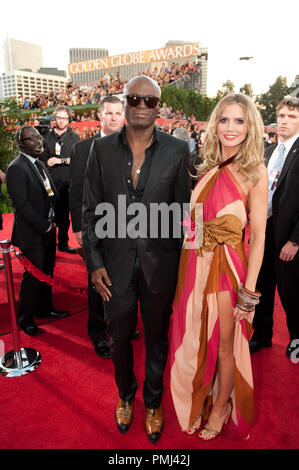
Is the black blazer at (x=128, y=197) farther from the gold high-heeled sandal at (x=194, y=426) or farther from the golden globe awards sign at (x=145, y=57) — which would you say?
the golden globe awards sign at (x=145, y=57)

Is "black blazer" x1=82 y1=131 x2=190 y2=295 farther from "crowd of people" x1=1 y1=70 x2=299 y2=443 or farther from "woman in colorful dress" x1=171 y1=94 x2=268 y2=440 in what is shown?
"woman in colorful dress" x1=171 y1=94 x2=268 y2=440

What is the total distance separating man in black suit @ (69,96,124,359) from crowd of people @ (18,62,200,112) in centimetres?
2280

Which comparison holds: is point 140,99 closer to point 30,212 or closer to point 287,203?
point 287,203

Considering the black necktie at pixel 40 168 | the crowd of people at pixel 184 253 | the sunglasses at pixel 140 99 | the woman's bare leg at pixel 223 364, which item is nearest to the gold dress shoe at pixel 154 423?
the crowd of people at pixel 184 253

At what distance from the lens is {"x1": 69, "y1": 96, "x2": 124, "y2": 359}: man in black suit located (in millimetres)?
2980

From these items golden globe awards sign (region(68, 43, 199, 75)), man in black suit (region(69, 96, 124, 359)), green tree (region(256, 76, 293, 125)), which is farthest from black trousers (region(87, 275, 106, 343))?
green tree (region(256, 76, 293, 125))

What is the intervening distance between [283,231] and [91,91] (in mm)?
27410

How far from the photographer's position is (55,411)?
2.38m

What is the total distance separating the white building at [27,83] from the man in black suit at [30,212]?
15984 centimetres

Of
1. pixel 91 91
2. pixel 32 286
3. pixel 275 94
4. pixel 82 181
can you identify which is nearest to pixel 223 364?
pixel 82 181

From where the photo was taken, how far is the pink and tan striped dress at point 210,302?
6.27 ft

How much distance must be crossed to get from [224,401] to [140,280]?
97cm
